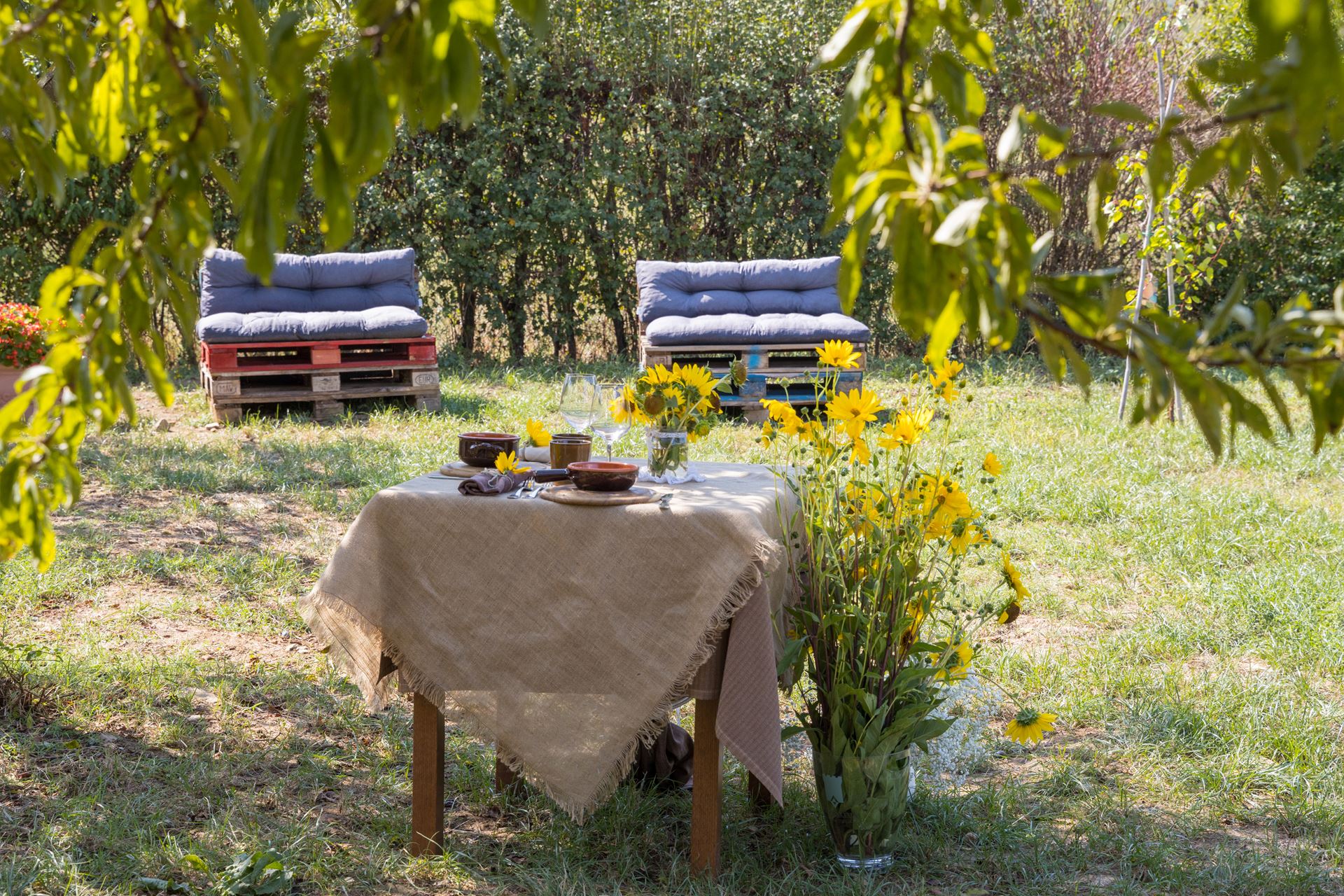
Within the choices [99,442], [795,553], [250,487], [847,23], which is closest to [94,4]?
[847,23]

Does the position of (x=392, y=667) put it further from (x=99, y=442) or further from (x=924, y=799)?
(x=99, y=442)

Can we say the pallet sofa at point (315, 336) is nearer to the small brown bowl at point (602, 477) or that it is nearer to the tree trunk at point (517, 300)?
the tree trunk at point (517, 300)

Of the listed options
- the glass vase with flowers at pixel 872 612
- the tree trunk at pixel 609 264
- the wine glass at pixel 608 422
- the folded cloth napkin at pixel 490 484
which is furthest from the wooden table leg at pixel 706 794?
the tree trunk at pixel 609 264

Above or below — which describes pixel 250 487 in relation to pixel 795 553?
below

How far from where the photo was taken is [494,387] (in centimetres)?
862

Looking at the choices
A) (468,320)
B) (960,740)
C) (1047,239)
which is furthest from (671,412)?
(468,320)

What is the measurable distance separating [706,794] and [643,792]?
47 cm

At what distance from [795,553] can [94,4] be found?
6.15ft

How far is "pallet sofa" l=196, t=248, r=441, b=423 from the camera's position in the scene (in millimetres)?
7266

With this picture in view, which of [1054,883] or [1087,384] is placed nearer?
[1087,384]

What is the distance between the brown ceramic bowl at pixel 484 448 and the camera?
100.0 inches

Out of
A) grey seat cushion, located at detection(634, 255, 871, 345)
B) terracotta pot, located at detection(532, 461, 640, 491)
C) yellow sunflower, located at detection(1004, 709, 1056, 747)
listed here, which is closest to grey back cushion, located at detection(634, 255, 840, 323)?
grey seat cushion, located at detection(634, 255, 871, 345)

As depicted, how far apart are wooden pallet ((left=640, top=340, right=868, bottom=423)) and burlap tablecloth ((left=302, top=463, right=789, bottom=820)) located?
505 centimetres

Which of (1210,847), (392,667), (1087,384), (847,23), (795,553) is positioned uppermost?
(847,23)
